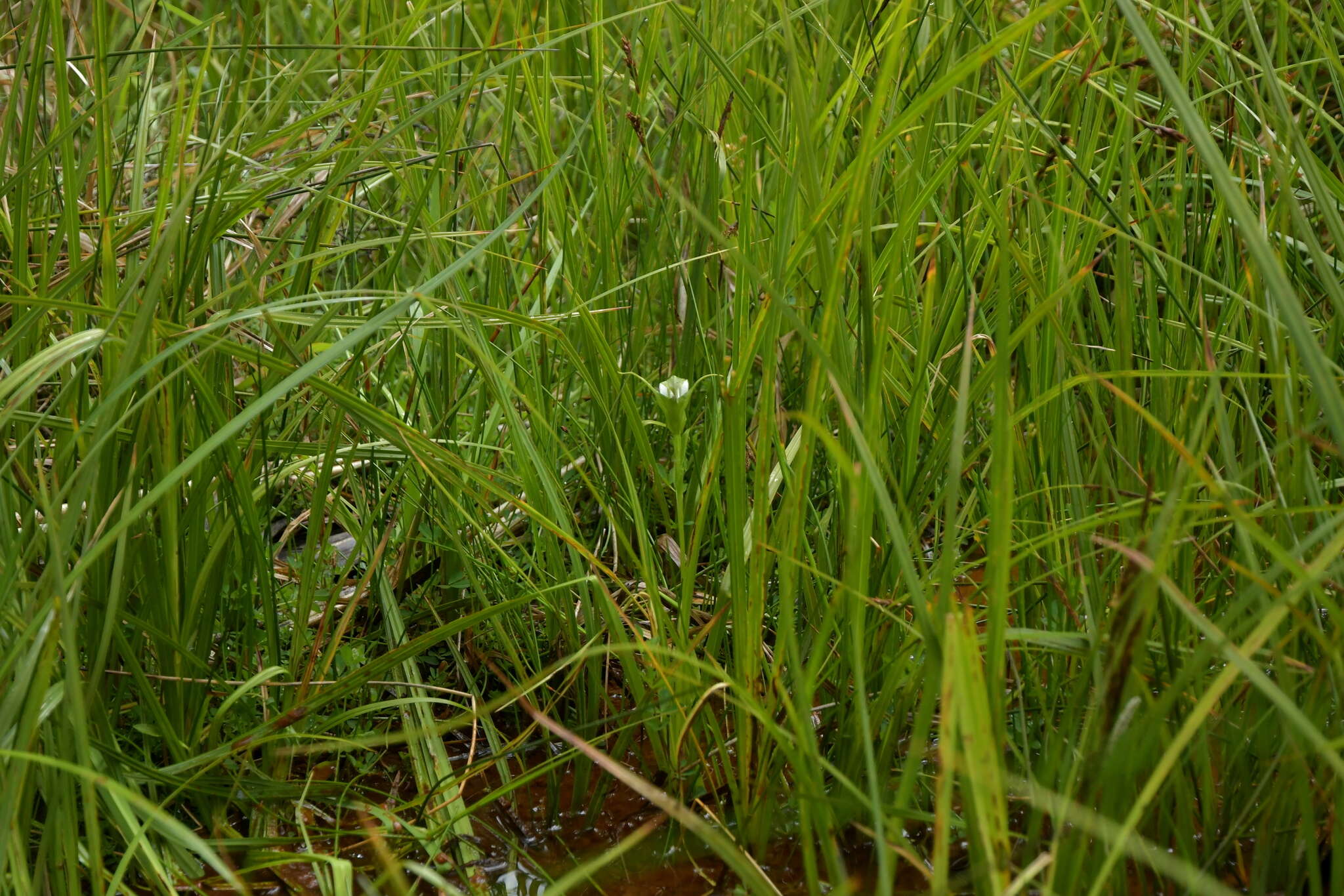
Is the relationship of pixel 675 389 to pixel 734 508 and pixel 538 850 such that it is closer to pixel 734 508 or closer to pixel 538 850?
pixel 734 508

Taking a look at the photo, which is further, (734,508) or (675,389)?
(675,389)

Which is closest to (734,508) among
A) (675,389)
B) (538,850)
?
(675,389)

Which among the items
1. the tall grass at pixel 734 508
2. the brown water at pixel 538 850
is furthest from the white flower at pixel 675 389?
the brown water at pixel 538 850

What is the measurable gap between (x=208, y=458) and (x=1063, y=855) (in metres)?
0.81

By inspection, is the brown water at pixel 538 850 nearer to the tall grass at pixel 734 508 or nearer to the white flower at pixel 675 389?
the tall grass at pixel 734 508

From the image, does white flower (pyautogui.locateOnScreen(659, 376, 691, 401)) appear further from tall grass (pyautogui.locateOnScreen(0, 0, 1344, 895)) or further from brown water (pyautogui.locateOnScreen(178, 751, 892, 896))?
brown water (pyautogui.locateOnScreen(178, 751, 892, 896))

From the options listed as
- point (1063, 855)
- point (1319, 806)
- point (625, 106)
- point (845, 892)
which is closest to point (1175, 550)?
point (1319, 806)

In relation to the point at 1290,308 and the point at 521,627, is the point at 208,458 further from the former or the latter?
the point at 1290,308

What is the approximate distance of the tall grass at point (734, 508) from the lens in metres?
0.81

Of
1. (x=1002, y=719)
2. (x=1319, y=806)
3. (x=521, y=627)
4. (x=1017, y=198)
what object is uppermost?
(x=1017, y=198)

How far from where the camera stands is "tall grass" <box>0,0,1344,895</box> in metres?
0.81

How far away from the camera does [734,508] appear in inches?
39.6

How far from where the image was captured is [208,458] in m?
1.09

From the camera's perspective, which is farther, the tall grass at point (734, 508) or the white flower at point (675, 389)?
the white flower at point (675, 389)
